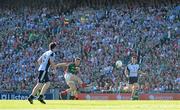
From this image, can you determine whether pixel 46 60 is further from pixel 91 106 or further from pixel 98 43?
pixel 98 43

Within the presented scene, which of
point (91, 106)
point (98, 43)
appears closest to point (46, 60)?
point (91, 106)

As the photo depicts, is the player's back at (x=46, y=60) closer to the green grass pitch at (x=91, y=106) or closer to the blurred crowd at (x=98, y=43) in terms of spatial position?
the green grass pitch at (x=91, y=106)

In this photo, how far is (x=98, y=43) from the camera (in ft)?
153

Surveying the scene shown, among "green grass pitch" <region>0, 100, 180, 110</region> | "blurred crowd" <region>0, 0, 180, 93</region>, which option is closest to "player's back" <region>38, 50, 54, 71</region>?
"green grass pitch" <region>0, 100, 180, 110</region>

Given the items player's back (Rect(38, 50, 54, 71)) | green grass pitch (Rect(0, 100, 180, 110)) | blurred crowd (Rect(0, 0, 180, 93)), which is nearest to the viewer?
green grass pitch (Rect(0, 100, 180, 110))

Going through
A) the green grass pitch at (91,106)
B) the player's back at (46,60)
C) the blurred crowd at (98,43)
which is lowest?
the green grass pitch at (91,106)

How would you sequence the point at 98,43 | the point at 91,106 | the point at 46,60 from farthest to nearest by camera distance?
the point at 98,43
the point at 46,60
the point at 91,106

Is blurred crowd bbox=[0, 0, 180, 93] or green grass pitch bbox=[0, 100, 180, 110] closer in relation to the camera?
green grass pitch bbox=[0, 100, 180, 110]

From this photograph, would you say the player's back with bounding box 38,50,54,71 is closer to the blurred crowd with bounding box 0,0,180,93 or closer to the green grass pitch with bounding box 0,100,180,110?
the green grass pitch with bounding box 0,100,180,110

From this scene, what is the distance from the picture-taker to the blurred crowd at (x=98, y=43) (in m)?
42.7

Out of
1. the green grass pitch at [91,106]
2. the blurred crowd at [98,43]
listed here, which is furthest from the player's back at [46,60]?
the blurred crowd at [98,43]

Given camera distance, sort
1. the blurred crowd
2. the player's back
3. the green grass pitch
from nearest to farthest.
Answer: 1. the green grass pitch
2. the player's back
3. the blurred crowd

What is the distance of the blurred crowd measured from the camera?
4266 centimetres

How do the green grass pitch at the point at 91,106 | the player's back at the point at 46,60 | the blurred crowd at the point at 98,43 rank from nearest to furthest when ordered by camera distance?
1. the green grass pitch at the point at 91,106
2. the player's back at the point at 46,60
3. the blurred crowd at the point at 98,43
